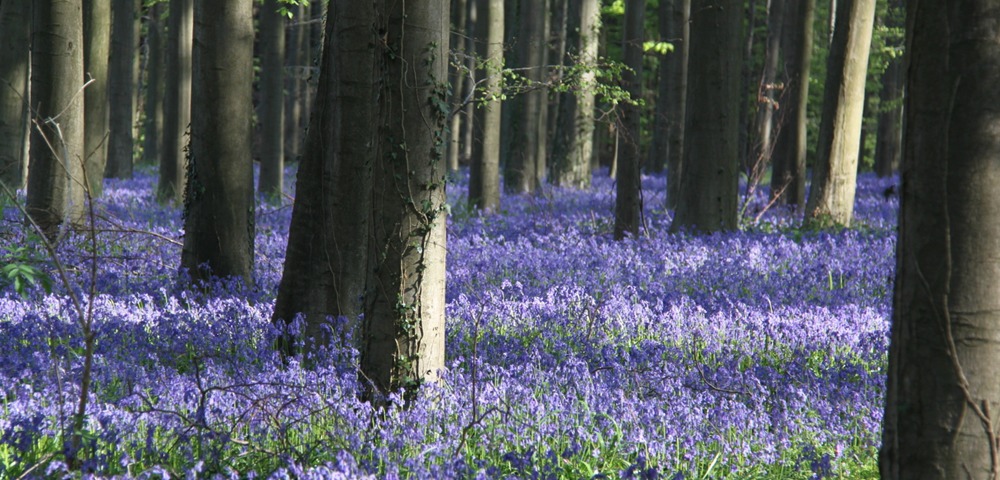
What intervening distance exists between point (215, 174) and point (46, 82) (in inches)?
137

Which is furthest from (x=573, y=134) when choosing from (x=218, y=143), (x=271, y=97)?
(x=218, y=143)

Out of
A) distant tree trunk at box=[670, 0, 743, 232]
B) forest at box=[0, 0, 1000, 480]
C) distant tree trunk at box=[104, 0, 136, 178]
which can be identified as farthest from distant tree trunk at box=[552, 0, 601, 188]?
distant tree trunk at box=[104, 0, 136, 178]

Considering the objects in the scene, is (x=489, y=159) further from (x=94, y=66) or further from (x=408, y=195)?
(x=408, y=195)

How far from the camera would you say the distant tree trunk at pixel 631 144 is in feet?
39.7

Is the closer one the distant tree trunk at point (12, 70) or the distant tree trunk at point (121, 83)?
the distant tree trunk at point (12, 70)

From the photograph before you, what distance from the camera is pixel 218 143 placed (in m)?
8.47

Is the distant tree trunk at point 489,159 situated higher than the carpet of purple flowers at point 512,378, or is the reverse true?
the distant tree trunk at point 489,159

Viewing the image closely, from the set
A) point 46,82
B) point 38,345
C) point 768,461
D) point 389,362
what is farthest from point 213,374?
point 46,82

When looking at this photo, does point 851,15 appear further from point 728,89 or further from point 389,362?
point 389,362

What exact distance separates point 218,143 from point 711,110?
6.68m

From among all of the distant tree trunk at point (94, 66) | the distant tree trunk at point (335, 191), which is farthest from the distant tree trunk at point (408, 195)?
the distant tree trunk at point (94, 66)

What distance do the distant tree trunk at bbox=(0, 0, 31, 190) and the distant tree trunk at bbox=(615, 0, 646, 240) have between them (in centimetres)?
894

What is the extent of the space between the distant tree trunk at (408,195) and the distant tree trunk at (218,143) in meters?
4.08

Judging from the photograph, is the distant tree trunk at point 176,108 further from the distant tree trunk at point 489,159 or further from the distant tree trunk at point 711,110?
the distant tree trunk at point 711,110
